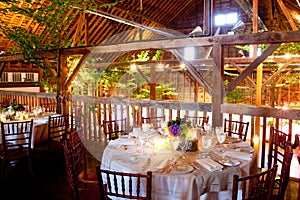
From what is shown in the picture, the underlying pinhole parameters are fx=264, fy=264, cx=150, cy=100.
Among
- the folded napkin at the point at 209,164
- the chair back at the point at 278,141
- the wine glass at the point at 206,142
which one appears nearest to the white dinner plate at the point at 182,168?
the folded napkin at the point at 209,164

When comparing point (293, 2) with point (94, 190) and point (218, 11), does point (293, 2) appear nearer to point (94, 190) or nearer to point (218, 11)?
point (218, 11)

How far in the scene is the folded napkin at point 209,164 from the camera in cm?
208

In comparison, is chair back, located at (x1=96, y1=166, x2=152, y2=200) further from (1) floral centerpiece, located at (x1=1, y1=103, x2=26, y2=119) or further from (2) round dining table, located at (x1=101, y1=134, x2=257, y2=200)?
(1) floral centerpiece, located at (x1=1, y1=103, x2=26, y2=119)

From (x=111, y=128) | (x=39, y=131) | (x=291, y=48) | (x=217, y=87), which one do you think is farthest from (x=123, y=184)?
(x=291, y=48)

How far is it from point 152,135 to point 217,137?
0.70m

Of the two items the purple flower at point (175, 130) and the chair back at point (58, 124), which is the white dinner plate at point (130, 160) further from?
the chair back at point (58, 124)

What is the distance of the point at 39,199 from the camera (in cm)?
320

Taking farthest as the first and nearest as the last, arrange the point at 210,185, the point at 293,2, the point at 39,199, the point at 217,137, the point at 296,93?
the point at 296,93
the point at 293,2
the point at 39,199
the point at 217,137
the point at 210,185

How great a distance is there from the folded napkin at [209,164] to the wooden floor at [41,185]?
52.7 inches

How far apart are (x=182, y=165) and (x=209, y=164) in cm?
22

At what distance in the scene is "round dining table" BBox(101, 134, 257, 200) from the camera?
199 cm

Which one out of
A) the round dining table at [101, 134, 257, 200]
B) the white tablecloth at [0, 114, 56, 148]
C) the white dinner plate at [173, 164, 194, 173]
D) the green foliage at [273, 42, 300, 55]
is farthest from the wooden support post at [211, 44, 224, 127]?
the green foliage at [273, 42, 300, 55]

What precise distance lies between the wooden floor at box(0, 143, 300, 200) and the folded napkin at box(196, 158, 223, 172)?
1.34 metres

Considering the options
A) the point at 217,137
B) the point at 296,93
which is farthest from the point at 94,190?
the point at 296,93
